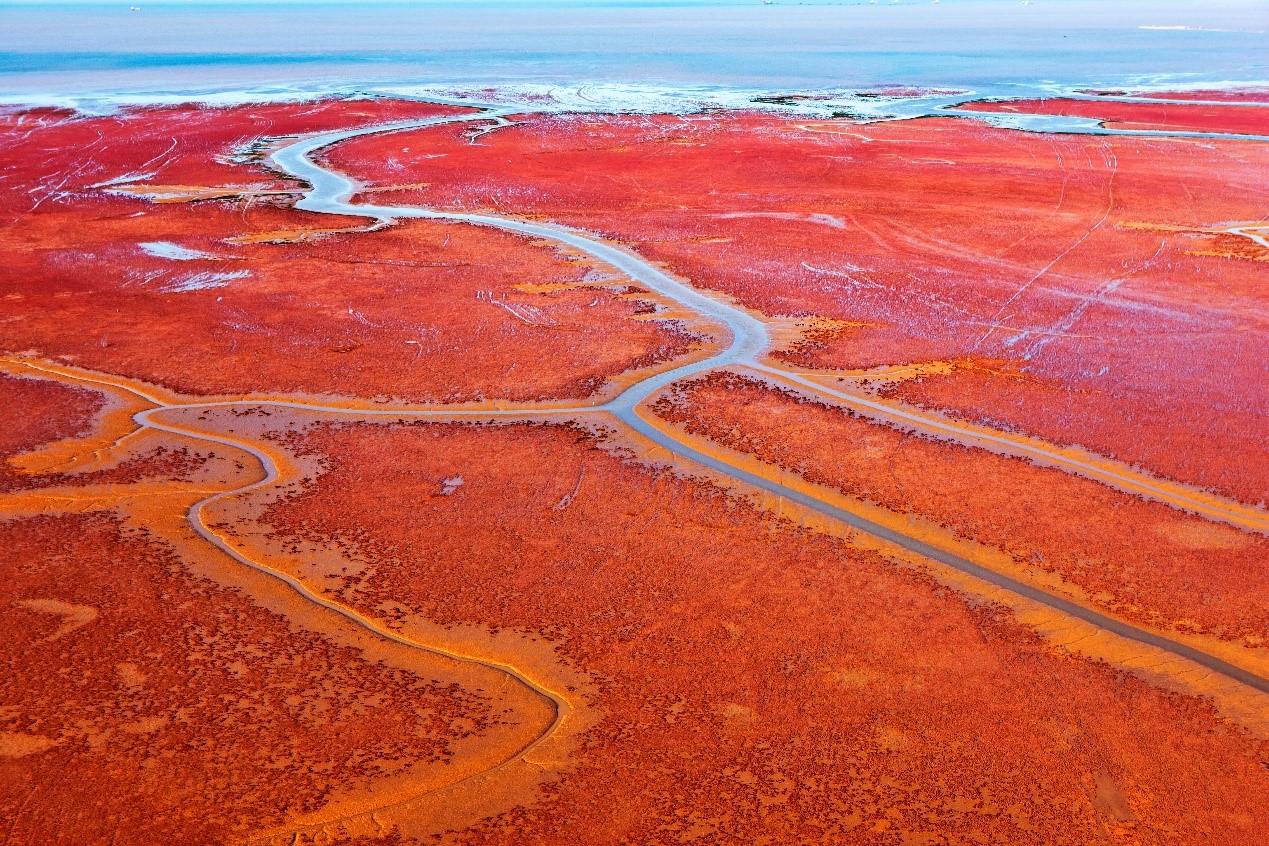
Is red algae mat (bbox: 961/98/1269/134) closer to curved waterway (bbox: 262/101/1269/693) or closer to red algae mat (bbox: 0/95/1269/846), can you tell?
red algae mat (bbox: 0/95/1269/846)

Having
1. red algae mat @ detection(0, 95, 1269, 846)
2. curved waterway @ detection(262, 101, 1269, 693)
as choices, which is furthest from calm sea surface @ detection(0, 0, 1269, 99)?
red algae mat @ detection(0, 95, 1269, 846)

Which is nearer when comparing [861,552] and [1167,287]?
[861,552]

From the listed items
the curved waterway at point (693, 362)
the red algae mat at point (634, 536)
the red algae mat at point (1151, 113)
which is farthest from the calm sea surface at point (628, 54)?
the red algae mat at point (634, 536)

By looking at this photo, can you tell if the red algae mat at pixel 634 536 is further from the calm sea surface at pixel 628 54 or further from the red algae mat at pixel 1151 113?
the calm sea surface at pixel 628 54

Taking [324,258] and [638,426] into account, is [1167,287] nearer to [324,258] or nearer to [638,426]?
[638,426]

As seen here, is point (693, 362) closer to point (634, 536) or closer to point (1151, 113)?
point (634, 536)

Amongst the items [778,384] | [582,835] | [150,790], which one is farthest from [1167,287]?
[150,790]

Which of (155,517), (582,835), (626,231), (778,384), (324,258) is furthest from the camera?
(626,231)
